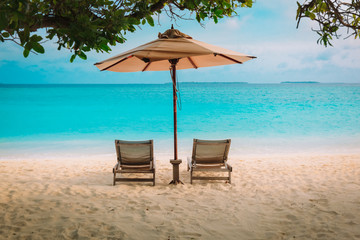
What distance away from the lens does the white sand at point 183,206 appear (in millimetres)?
2803

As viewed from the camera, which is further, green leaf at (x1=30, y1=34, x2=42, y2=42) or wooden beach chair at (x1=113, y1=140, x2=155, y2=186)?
wooden beach chair at (x1=113, y1=140, x2=155, y2=186)

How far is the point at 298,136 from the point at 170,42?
10749mm

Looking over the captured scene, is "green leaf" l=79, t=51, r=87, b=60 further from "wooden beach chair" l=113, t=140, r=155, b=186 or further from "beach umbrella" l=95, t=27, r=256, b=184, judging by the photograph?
"wooden beach chair" l=113, t=140, r=155, b=186

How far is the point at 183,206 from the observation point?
3570mm

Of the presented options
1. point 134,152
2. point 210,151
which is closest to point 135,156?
point 134,152

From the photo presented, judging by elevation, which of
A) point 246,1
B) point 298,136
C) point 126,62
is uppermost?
point 246,1

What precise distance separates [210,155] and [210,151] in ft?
0.27

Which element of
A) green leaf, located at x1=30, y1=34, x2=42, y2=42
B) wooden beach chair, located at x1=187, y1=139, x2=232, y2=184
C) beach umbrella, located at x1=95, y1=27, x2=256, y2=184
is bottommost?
wooden beach chair, located at x1=187, y1=139, x2=232, y2=184

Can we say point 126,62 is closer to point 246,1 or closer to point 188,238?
point 246,1

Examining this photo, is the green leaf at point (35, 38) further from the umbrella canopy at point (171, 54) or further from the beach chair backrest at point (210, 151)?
the beach chair backrest at point (210, 151)

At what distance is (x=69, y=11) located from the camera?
2422mm

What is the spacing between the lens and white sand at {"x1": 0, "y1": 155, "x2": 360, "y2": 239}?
280cm

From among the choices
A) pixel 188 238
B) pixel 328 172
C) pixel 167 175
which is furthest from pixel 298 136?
pixel 188 238

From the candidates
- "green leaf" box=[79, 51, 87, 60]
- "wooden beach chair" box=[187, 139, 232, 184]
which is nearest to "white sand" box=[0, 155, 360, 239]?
"wooden beach chair" box=[187, 139, 232, 184]
